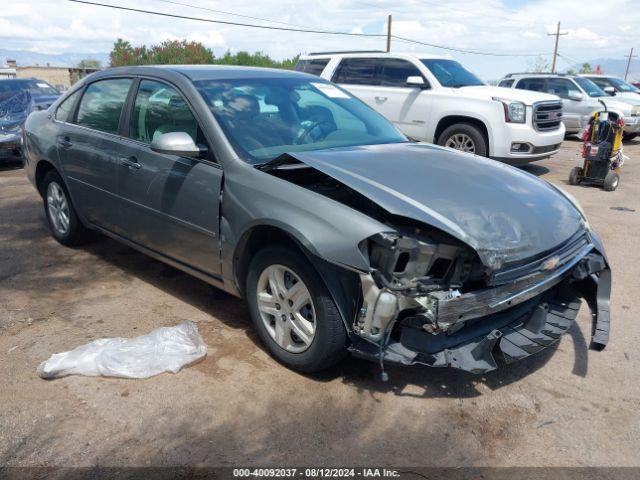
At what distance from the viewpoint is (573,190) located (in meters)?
8.73

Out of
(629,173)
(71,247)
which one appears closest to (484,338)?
(71,247)

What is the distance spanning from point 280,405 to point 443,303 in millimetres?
1072

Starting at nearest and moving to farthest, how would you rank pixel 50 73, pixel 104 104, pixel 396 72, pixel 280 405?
pixel 280 405, pixel 104 104, pixel 396 72, pixel 50 73

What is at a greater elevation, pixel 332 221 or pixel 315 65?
pixel 315 65

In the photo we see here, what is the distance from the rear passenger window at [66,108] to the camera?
16.8ft

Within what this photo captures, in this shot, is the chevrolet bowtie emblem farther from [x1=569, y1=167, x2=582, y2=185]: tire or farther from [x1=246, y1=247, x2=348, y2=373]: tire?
[x1=569, y1=167, x2=582, y2=185]: tire

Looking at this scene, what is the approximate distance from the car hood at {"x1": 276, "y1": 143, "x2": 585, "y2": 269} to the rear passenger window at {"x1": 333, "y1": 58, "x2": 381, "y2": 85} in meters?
6.66

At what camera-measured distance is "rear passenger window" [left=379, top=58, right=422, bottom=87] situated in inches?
381

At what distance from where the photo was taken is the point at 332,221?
113 inches

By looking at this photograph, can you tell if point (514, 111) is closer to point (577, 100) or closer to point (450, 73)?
point (450, 73)

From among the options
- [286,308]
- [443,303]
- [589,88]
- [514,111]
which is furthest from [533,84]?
[443,303]

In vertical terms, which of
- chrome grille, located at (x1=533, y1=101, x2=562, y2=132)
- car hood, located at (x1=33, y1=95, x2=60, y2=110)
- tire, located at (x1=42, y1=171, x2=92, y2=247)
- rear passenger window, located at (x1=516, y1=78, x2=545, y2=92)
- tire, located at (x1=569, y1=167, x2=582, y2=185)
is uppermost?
rear passenger window, located at (x1=516, y1=78, x2=545, y2=92)

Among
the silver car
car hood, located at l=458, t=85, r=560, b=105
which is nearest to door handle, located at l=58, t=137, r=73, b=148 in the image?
car hood, located at l=458, t=85, r=560, b=105

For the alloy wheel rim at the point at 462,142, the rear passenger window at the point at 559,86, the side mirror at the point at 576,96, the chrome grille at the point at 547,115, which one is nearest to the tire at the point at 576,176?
the chrome grille at the point at 547,115
